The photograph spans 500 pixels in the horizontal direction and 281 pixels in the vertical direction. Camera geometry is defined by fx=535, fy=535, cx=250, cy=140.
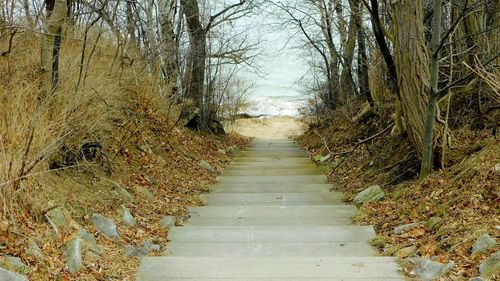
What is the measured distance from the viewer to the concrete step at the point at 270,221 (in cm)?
544

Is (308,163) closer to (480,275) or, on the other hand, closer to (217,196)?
(217,196)

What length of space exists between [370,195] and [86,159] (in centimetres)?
319

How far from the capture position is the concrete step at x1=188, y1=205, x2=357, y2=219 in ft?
18.8

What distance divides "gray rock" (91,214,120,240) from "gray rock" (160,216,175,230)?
76 centimetres

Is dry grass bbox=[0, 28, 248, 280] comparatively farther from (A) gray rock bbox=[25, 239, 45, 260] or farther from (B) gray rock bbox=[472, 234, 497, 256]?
(B) gray rock bbox=[472, 234, 497, 256]

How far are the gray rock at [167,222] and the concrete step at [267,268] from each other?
1.32m

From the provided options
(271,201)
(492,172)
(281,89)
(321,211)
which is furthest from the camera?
(281,89)

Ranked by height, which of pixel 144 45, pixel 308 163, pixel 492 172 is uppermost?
pixel 144 45

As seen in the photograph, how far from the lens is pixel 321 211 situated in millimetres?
5871

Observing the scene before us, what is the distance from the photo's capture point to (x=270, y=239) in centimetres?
474

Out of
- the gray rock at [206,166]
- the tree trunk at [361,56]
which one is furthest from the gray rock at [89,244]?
the tree trunk at [361,56]

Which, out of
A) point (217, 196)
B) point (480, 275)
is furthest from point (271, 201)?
point (480, 275)

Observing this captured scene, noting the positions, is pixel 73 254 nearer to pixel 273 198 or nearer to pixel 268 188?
pixel 273 198

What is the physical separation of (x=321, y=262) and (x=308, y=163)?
21.2 ft
